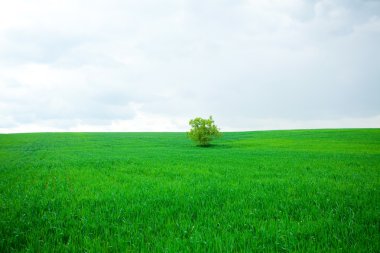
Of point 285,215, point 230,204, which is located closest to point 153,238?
point 230,204

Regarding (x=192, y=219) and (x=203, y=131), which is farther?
(x=203, y=131)

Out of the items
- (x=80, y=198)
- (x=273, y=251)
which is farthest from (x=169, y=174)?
(x=273, y=251)

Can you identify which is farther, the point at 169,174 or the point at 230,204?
the point at 169,174

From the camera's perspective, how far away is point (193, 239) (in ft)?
15.0

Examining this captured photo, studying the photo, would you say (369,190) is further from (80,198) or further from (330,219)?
(80,198)

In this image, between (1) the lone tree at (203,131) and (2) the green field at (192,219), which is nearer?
(2) the green field at (192,219)

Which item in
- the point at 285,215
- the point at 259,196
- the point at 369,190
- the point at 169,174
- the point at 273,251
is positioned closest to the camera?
the point at 273,251

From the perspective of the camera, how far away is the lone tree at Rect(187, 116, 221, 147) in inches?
1678

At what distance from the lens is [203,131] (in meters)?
42.6

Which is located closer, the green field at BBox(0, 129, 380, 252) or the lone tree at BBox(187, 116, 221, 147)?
the green field at BBox(0, 129, 380, 252)

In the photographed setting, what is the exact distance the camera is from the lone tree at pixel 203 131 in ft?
140

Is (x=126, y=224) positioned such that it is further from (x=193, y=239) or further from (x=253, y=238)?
(x=253, y=238)

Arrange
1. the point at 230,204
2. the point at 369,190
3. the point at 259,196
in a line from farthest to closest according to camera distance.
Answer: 1. the point at 369,190
2. the point at 259,196
3. the point at 230,204

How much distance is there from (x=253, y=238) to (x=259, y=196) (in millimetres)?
3137
